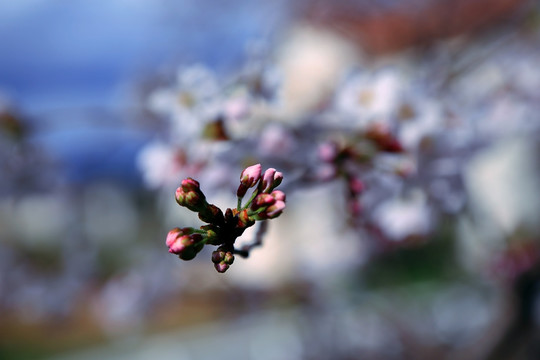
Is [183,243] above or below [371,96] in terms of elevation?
below

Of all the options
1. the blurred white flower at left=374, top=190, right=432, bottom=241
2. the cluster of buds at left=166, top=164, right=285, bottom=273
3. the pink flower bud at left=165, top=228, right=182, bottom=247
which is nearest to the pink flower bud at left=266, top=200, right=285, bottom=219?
the cluster of buds at left=166, top=164, right=285, bottom=273

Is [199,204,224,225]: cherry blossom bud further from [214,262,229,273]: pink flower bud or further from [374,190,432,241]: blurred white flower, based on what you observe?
[374,190,432,241]: blurred white flower

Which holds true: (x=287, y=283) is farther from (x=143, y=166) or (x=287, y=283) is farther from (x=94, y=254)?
(x=143, y=166)

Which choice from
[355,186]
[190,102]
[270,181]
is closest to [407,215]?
[355,186]

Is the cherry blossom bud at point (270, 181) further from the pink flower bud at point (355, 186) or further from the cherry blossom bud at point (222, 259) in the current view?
the pink flower bud at point (355, 186)

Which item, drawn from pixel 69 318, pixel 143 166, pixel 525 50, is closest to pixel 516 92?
pixel 525 50

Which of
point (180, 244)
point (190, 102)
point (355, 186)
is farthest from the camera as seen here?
point (190, 102)

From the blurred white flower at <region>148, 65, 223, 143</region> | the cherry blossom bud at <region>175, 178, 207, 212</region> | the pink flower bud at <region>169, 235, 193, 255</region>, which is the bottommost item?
the pink flower bud at <region>169, 235, 193, 255</region>

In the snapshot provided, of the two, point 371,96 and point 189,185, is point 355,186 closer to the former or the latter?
point 371,96

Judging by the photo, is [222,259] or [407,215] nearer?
[222,259]
